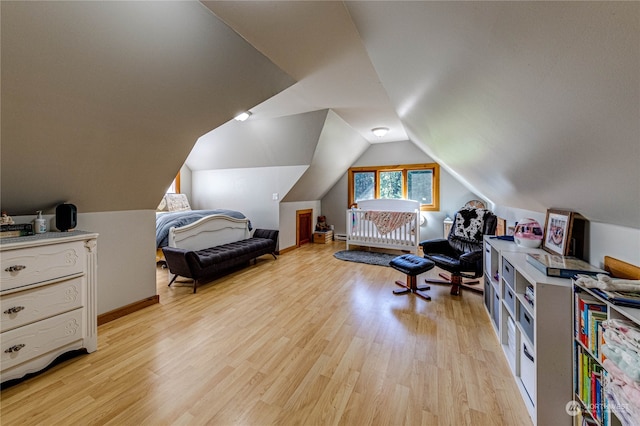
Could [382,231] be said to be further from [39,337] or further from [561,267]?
[39,337]

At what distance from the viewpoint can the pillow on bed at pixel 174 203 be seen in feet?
16.2

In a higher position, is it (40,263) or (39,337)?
(40,263)

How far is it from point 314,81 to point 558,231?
2.45m

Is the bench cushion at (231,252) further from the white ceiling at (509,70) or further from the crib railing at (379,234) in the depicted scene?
the white ceiling at (509,70)

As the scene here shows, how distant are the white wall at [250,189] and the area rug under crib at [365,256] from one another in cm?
145

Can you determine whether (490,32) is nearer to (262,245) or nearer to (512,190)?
(512,190)

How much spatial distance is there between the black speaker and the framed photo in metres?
3.69

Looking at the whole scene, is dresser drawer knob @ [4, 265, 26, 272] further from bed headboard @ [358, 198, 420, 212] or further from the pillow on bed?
bed headboard @ [358, 198, 420, 212]

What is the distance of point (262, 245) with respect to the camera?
13.4 feet

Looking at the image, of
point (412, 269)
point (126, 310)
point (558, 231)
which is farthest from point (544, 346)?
point (126, 310)

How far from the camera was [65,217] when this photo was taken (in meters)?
1.88

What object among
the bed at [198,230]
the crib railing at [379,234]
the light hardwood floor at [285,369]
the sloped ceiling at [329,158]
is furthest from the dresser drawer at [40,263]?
the crib railing at [379,234]

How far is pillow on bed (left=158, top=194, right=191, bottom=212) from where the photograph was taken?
4930 millimetres

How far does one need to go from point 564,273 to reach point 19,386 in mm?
3302
